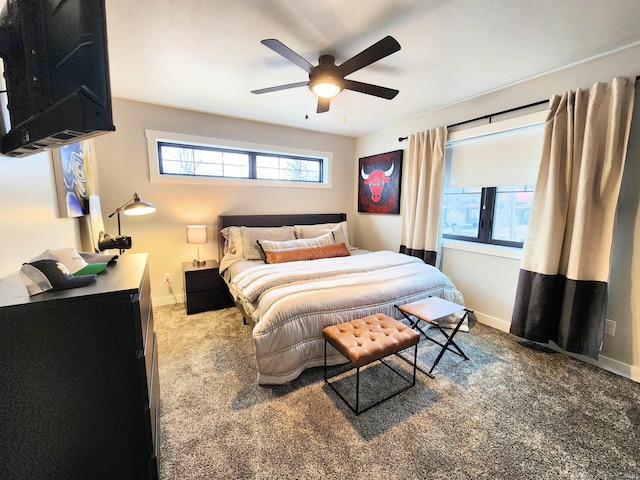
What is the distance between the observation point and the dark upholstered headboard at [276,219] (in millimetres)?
3600

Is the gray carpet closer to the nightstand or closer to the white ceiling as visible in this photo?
the nightstand

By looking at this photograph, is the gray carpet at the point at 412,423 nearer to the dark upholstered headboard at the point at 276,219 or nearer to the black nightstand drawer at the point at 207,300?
the black nightstand drawer at the point at 207,300

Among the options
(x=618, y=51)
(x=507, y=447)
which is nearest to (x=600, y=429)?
(x=507, y=447)

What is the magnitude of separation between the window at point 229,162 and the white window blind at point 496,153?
1953 mm

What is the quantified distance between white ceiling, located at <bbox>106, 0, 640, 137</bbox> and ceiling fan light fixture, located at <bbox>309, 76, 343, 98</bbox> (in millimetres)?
251

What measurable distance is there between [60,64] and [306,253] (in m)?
2.56

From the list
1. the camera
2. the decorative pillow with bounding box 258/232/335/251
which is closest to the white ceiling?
the camera

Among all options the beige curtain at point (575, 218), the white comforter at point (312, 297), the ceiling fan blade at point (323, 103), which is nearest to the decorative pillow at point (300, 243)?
the white comforter at point (312, 297)

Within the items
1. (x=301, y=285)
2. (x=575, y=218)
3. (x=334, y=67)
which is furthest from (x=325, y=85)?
(x=575, y=218)

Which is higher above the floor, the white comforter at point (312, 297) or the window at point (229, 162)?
the window at point (229, 162)

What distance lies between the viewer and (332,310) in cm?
206

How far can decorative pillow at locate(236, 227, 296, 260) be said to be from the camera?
10.7 feet

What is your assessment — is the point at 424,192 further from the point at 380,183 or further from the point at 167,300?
the point at 167,300

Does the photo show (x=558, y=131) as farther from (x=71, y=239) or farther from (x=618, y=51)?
(x=71, y=239)
